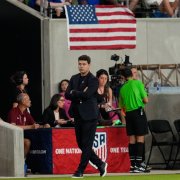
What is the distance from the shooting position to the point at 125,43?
2594cm

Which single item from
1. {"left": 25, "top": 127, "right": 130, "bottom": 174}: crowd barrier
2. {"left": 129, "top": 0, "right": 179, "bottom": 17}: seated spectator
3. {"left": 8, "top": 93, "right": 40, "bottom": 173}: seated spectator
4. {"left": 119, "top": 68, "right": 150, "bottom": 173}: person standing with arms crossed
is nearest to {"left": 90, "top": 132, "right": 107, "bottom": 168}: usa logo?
{"left": 25, "top": 127, "right": 130, "bottom": 174}: crowd barrier

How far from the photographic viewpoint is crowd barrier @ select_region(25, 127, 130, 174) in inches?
838

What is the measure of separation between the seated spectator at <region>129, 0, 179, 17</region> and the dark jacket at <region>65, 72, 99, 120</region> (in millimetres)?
7954

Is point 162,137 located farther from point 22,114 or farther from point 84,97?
point 84,97

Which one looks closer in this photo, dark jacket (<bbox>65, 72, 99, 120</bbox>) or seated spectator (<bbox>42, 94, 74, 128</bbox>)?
dark jacket (<bbox>65, 72, 99, 120</bbox>)

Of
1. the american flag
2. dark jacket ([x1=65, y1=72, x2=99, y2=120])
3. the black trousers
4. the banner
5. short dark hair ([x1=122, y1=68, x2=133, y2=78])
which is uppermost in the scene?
the american flag

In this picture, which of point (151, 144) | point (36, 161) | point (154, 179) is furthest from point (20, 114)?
point (154, 179)

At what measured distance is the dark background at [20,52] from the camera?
1012 inches

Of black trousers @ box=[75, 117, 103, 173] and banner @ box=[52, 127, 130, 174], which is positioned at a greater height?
black trousers @ box=[75, 117, 103, 173]

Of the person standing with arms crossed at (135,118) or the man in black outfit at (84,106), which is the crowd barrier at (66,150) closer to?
the person standing with arms crossed at (135,118)

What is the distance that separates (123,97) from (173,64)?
198 inches

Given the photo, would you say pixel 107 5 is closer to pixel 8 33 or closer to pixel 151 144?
pixel 8 33

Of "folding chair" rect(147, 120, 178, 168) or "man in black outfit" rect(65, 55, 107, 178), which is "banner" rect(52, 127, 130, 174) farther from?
"man in black outfit" rect(65, 55, 107, 178)

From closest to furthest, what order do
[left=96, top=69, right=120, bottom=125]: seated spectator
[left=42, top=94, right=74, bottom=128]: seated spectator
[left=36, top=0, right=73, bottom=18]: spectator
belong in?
[left=42, top=94, right=74, bottom=128]: seated spectator → [left=96, top=69, right=120, bottom=125]: seated spectator → [left=36, top=0, right=73, bottom=18]: spectator
